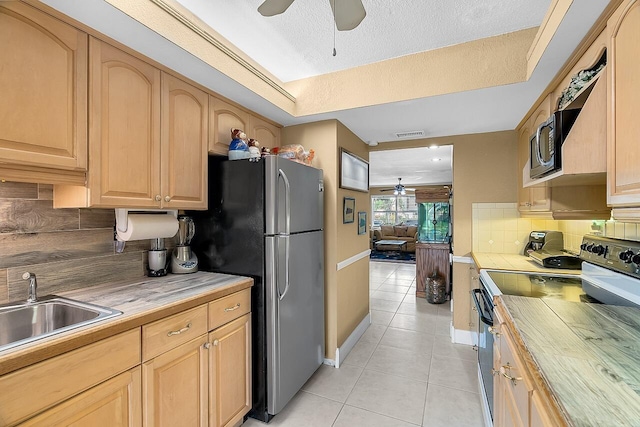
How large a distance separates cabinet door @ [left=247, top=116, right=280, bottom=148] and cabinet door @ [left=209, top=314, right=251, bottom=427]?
1.45m

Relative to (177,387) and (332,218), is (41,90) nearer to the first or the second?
(177,387)

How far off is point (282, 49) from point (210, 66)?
0.54 meters

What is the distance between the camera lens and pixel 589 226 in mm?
2125

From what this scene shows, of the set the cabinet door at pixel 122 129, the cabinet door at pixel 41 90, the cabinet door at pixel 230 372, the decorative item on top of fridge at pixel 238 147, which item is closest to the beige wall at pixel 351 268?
the decorative item on top of fridge at pixel 238 147

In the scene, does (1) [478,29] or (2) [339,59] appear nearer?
(1) [478,29]

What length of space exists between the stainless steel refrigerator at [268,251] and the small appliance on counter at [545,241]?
82.8 inches

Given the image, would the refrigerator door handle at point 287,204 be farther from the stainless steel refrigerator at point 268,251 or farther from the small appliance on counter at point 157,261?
the small appliance on counter at point 157,261

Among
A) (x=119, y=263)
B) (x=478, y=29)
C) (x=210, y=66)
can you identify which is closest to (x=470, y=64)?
(x=478, y=29)

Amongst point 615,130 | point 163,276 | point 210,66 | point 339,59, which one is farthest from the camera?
point 339,59

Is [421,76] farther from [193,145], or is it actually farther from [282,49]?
[193,145]

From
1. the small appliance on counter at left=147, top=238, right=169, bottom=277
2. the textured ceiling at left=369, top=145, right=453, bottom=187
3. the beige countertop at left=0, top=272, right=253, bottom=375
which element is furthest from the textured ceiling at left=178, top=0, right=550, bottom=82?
the textured ceiling at left=369, top=145, right=453, bottom=187

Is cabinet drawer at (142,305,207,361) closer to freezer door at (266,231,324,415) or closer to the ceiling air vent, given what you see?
freezer door at (266,231,324,415)

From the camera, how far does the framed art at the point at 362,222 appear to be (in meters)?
3.30

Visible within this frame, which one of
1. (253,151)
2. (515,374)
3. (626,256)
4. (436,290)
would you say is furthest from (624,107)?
(436,290)
